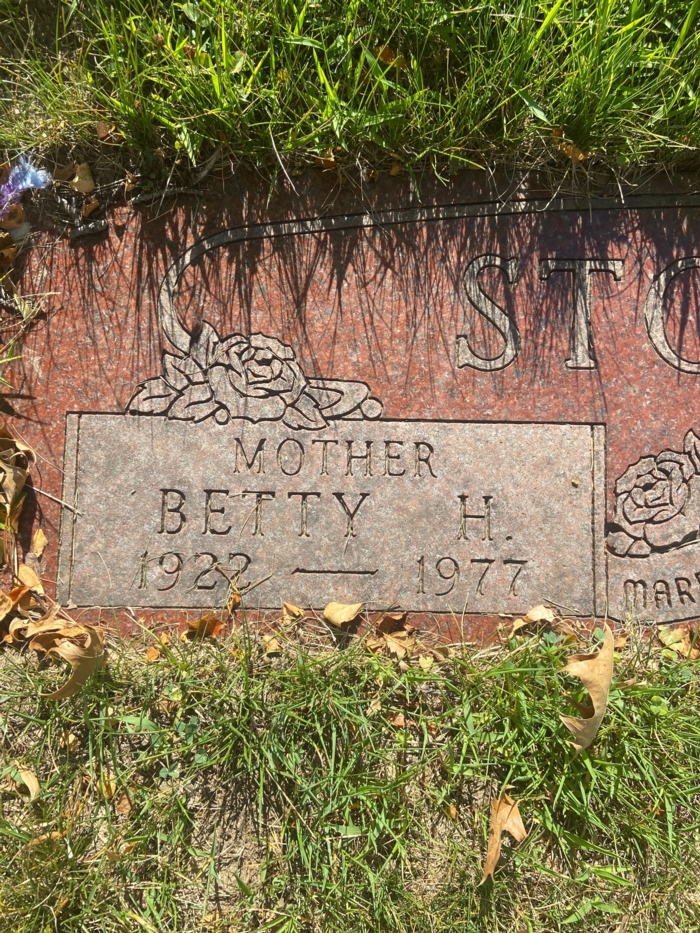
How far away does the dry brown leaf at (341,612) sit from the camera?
2248 mm

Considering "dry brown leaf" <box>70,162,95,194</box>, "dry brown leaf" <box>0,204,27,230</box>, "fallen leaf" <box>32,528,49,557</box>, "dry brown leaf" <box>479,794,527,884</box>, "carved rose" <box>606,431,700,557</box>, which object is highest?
"dry brown leaf" <box>70,162,95,194</box>

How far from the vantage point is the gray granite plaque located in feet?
7.52

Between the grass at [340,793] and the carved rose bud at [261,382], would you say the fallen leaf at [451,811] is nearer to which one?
the grass at [340,793]

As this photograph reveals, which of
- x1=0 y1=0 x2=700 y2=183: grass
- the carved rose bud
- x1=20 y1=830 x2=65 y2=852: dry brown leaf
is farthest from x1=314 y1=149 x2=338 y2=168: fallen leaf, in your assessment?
x1=20 y1=830 x2=65 y2=852: dry brown leaf

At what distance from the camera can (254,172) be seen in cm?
240

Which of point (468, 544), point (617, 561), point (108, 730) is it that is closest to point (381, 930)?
point (108, 730)

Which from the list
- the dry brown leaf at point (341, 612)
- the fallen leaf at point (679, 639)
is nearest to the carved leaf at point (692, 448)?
the fallen leaf at point (679, 639)

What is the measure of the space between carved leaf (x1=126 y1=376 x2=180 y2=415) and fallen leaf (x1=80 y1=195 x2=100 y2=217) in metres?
0.67

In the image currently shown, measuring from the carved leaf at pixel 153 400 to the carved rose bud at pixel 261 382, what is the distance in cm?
15

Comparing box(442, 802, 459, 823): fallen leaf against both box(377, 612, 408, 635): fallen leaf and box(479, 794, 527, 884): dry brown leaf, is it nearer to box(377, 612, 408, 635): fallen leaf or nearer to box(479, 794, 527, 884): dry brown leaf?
box(479, 794, 527, 884): dry brown leaf

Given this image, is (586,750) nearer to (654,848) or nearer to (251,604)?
(654,848)

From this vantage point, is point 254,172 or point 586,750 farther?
point 254,172

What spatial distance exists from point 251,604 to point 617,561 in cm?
125

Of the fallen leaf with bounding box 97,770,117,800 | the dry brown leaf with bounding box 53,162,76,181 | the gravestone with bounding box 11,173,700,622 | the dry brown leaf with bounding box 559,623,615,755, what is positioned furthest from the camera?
the dry brown leaf with bounding box 53,162,76,181
